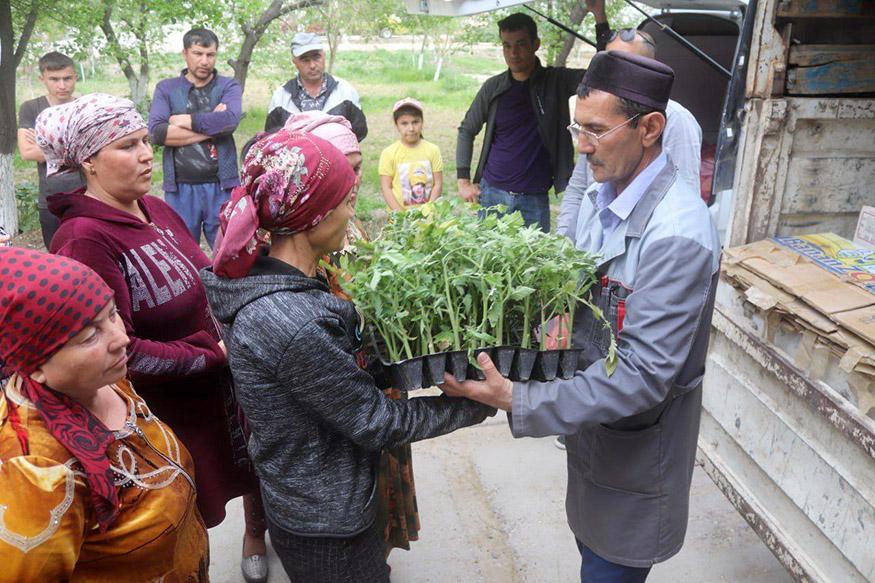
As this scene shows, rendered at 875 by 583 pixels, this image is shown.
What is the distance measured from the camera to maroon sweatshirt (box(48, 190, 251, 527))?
238cm

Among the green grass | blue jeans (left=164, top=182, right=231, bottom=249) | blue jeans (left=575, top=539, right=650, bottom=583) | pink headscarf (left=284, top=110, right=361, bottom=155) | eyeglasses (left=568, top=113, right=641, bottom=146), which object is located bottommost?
the green grass

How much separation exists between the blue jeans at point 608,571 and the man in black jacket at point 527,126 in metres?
3.27

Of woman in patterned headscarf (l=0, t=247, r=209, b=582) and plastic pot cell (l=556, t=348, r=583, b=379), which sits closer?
woman in patterned headscarf (l=0, t=247, r=209, b=582)

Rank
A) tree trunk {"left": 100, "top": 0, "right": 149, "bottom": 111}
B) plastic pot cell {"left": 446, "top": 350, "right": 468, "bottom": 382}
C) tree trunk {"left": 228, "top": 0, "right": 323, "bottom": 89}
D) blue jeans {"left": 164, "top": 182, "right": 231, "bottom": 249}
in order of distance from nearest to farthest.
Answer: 1. plastic pot cell {"left": 446, "top": 350, "right": 468, "bottom": 382}
2. blue jeans {"left": 164, "top": 182, "right": 231, "bottom": 249}
3. tree trunk {"left": 228, "top": 0, "right": 323, "bottom": 89}
4. tree trunk {"left": 100, "top": 0, "right": 149, "bottom": 111}

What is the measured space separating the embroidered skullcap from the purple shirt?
3376 mm

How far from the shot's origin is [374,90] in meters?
20.1

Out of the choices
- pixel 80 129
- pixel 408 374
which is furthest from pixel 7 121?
pixel 408 374

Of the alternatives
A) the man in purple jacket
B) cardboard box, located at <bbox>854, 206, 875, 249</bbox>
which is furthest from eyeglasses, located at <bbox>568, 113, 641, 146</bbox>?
the man in purple jacket

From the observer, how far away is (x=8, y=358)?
5.23 feet

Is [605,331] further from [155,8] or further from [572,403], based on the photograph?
[155,8]

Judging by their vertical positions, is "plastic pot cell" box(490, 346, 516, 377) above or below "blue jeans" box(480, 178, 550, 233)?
above

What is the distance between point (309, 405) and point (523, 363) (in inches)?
21.5

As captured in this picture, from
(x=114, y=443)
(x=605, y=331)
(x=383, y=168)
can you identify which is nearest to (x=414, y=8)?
(x=383, y=168)

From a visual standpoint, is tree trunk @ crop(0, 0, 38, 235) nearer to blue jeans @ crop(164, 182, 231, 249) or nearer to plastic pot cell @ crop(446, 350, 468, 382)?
blue jeans @ crop(164, 182, 231, 249)
